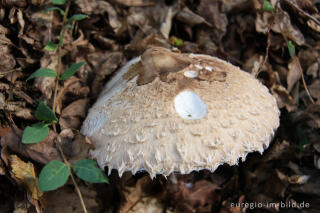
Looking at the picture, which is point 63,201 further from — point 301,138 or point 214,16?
point 214,16

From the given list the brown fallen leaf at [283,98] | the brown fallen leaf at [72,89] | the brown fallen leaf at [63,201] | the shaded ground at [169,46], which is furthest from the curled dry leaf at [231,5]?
the brown fallen leaf at [63,201]

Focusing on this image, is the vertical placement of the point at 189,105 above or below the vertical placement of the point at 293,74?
above

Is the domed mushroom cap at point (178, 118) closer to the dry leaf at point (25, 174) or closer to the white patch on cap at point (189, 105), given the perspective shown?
the white patch on cap at point (189, 105)

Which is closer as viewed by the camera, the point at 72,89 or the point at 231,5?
the point at 72,89

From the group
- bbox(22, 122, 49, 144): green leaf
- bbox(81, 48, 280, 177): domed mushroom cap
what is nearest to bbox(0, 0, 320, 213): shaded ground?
bbox(22, 122, 49, 144): green leaf

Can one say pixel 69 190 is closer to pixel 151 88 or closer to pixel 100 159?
pixel 100 159

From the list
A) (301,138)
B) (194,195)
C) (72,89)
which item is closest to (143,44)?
(72,89)
